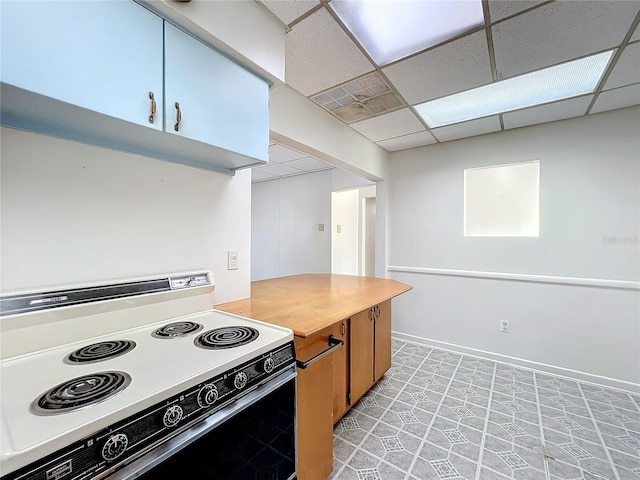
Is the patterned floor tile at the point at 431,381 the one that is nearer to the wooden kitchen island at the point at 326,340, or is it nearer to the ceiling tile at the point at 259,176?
the wooden kitchen island at the point at 326,340

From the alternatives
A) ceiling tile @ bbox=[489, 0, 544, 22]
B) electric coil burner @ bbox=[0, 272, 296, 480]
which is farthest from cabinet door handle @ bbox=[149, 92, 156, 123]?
ceiling tile @ bbox=[489, 0, 544, 22]

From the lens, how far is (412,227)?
346 cm

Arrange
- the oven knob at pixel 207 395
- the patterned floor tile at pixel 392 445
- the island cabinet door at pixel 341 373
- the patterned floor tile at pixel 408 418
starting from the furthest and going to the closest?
1. the patterned floor tile at pixel 408 418
2. the island cabinet door at pixel 341 373
3. the patterned floor tile at pixel 392 445
4. the oven knob at pixel 207 395

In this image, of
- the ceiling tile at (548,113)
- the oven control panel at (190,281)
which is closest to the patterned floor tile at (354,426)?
the oven control panel at (190,281)

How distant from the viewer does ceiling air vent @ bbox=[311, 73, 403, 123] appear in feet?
6.61

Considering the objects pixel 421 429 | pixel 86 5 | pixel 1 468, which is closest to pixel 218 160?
pixel 86 5

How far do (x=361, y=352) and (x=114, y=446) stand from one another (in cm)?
165

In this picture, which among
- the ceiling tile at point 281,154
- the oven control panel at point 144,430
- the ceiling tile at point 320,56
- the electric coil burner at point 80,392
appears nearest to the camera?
the oven control panel at point 144,430

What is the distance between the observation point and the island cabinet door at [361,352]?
194cm

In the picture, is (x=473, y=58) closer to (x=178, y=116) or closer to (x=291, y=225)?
(x=178, y=116)

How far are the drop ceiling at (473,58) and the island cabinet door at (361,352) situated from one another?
172 centimetres

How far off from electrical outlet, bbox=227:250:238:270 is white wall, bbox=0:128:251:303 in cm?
4

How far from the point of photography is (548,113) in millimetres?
2438

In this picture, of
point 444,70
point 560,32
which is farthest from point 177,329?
point 560,32
